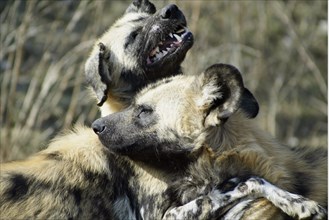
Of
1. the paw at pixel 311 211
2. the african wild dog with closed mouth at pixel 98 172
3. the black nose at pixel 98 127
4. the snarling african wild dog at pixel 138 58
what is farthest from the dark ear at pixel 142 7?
the paw at pixel 311 211

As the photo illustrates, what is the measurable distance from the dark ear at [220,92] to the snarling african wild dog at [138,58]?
71 centimetres

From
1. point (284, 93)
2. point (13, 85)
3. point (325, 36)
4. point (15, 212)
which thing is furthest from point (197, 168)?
point (325, 36)

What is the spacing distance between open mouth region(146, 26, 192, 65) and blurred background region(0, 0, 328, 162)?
819 millimetres

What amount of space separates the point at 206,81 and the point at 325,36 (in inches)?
238

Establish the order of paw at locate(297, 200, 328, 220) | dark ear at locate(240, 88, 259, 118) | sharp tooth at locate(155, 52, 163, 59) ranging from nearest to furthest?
paw at locate(297, 200, 328, 220) < dark ear at locate(240, 88, 259, 118) < sharp tooth at locate(155, 52, 163, 59)

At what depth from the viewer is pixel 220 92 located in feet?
16.3

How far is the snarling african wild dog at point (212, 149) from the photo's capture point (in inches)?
191

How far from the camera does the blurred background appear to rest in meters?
7.07

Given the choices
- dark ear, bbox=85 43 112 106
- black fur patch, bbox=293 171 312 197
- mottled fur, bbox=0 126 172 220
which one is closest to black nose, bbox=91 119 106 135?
mottled fur, bbox=0 126 172 220

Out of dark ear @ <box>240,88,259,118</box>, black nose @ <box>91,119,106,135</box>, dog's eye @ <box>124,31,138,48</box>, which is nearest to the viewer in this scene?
black nose @ <box>91,119,106,135</box>

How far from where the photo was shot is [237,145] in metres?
5.00

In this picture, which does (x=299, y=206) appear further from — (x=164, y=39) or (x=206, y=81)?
(x=164, y=39)

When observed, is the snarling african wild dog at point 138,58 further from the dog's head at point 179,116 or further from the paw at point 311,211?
the paw at point 311,211

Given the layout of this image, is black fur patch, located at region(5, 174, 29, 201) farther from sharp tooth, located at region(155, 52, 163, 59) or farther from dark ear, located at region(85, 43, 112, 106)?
sharp tooth, located at region(155, 52, 163, 59)
